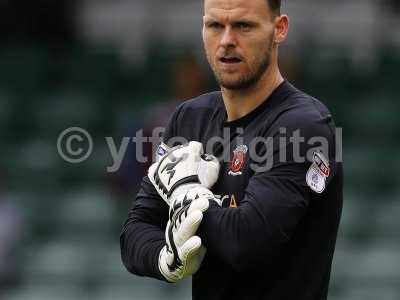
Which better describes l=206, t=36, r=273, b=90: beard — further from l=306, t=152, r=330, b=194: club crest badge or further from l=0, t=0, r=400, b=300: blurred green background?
l=0, t=0, r=400, b=300: blurred green background

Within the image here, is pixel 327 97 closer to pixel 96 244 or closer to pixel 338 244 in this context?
pixel 338 244

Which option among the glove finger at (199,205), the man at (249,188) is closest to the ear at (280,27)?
the man at (249,188)

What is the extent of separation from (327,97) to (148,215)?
668 cm

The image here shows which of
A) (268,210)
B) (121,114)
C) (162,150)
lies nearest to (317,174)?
(268,210)

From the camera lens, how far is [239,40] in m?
3.58

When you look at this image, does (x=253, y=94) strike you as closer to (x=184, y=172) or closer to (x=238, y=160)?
(x=238, y=160)

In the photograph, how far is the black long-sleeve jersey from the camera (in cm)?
340

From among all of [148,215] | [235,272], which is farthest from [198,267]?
[148,215]

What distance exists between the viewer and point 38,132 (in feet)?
33.3

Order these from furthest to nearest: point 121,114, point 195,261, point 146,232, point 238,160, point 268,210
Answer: point 121,114, point 146,232, point 238,160, point 195,261, point 268,210

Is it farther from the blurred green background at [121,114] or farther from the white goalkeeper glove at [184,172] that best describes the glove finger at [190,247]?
the blurred green background at [121,114]

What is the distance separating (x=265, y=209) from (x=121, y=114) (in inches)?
267

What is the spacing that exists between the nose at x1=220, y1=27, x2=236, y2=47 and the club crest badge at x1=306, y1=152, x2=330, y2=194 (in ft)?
1.50

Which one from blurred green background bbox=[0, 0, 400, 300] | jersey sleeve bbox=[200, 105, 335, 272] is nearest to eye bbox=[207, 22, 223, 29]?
jersey sleeve bbox=[200, 105, 335, 272]
